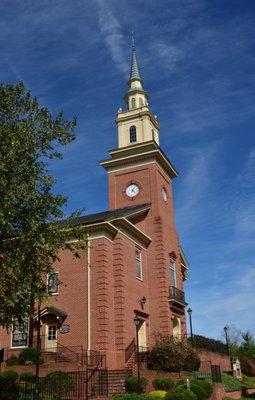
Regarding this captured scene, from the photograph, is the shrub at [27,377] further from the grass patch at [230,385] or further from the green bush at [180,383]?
the grass patch at [230,385]

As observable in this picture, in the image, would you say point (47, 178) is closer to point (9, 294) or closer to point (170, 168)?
point (9, 294)

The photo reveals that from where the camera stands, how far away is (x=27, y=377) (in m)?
24.4

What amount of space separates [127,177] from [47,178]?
857 inches

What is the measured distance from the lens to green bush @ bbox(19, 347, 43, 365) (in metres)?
27.3

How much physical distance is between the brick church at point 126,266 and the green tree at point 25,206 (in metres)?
4.23

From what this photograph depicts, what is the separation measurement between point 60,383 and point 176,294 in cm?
1638

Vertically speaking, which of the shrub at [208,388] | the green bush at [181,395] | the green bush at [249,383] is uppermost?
the green bush at [249,383]

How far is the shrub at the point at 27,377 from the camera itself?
24.0 meters

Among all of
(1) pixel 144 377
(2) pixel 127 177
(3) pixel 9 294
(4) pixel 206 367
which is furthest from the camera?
(2) pixel 127 177

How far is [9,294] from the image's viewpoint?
709 inches

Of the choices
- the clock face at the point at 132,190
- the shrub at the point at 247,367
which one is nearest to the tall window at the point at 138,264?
the clock face at the point at 132,190

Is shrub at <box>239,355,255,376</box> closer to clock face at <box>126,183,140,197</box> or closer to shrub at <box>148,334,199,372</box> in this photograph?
shrub at <box>148,334,199,372</box>

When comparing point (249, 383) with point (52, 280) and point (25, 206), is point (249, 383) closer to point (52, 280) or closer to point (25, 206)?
point (52, 280)

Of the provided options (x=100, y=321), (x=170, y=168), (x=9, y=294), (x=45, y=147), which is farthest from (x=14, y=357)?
(x=170, y=168)
